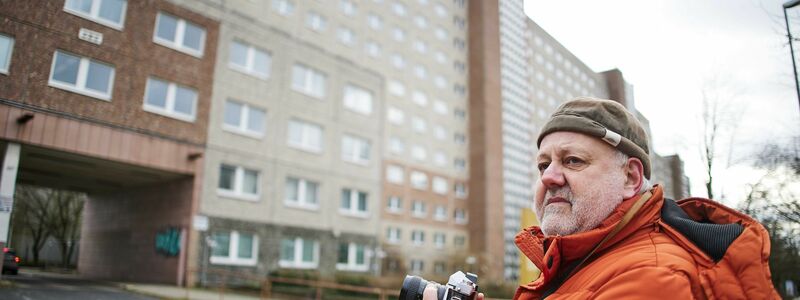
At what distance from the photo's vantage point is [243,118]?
21.7 metres

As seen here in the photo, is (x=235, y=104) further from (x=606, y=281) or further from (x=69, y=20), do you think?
(x=606, y=281)

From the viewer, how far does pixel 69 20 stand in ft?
51.3

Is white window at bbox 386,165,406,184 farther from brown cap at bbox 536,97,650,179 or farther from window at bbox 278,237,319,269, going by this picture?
brown cap at bbox 536,97,650,179

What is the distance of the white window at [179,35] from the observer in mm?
18938

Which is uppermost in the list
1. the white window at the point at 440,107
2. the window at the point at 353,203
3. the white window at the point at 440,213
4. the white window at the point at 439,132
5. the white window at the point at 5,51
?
the white window at the point at 440,107

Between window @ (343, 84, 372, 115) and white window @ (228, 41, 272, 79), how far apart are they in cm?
494

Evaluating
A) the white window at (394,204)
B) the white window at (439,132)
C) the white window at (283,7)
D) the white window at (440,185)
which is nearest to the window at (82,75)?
the white window at (283,7)

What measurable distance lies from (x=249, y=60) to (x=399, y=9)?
72.4ft

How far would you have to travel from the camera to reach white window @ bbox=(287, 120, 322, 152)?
23562mm

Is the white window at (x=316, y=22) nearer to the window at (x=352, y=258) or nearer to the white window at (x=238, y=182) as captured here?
Result: the white window at (x=238, y=182)

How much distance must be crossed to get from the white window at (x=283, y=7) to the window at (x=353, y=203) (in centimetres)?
921

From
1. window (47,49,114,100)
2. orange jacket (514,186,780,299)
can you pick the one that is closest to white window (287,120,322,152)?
window (47,49,114,100)

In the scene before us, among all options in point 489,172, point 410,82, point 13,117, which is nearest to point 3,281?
point 13,117

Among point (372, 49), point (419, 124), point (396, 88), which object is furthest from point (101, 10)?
point (419, 124)
